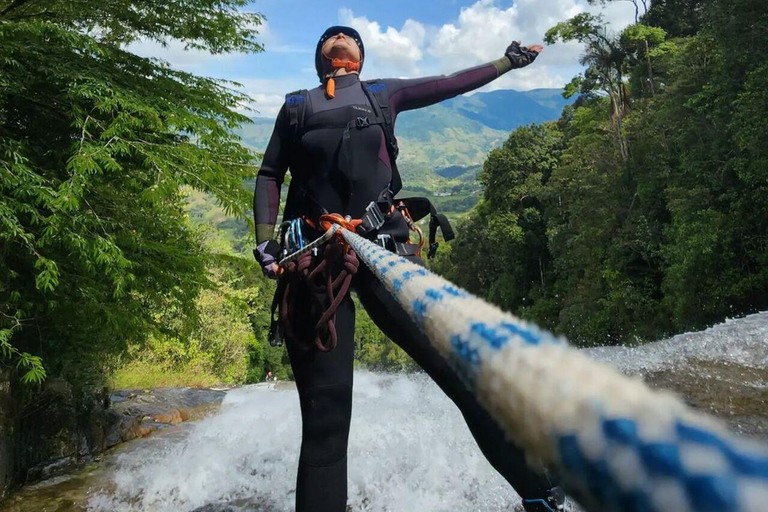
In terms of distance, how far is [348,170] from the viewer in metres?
2.19

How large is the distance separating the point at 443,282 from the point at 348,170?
4.34 feet

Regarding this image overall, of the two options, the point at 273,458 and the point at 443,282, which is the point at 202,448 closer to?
the point at 273,458

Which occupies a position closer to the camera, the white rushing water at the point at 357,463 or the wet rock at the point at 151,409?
the white rushing water at the point at 357,463

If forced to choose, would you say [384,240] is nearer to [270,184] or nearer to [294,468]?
[270,184]

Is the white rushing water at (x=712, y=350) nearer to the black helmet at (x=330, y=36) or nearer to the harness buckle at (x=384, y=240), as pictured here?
the harness buckle at (x=384, y=240)

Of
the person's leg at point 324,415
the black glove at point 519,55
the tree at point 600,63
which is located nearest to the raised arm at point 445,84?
the black glove at point 519,55

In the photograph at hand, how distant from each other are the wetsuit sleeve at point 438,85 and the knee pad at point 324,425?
1.31 meters

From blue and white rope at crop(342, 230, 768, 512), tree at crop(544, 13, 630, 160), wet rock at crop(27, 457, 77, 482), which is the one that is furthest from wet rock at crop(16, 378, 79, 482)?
tree at crop(544, 13, 630, 160)

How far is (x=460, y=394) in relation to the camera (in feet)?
5.49

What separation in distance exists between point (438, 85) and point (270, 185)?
37.2 inches

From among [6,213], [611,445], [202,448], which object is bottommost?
[202,448]

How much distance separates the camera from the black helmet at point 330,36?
2.48 metres

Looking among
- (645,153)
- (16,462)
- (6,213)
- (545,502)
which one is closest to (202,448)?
(16,462)

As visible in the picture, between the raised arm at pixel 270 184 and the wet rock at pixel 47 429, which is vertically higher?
the raised arm at pixel 270 184
